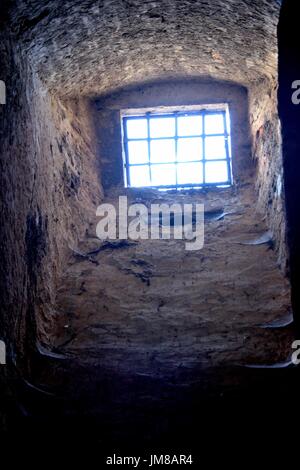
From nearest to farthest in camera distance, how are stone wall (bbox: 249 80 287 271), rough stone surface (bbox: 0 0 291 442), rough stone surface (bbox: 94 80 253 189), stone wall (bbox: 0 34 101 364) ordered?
stone wall (bbox: 0 34 101 364) → rough stone surface (bbox: 0 0 291 442) → stone wall (bbox: 249 80 287 271) → rough stone surface (bbox: 94 80 253 189)

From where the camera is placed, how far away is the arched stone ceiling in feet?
7.10

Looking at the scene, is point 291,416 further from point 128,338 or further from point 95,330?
point 95,330

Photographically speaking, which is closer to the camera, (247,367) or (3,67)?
(3,67)

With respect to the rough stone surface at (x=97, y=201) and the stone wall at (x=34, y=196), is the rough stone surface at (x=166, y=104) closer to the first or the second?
the rough stone surface at (x=97, y=201)

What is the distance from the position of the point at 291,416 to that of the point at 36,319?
4.08ft

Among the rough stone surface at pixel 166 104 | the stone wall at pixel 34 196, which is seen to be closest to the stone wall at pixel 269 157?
the rough stone surface at pixel 166 104

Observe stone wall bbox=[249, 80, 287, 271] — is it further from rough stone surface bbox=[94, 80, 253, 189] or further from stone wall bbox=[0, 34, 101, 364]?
stone wall bbox=[0, 34, 101, 364]

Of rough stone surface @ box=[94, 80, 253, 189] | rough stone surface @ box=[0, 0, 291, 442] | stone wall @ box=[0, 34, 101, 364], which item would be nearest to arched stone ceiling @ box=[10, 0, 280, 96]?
rough stone surface @ box=[0, 0, 291, 442]

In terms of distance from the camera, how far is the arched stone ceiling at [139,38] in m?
2.16

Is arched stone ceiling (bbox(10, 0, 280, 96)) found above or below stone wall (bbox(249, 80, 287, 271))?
above

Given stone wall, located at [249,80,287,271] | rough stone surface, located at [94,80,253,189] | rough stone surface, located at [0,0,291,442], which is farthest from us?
rough stone surface, located at [94,80,253,189]

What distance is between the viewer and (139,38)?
269 centimetres
